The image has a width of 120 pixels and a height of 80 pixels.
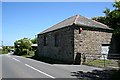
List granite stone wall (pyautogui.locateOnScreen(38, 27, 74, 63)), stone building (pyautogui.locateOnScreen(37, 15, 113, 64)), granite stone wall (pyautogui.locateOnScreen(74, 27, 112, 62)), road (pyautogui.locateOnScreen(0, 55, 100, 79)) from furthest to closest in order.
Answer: granite stone wall (pyautogui.locateOnScreen(38, 27, 74, 63))
granite stone wall (pyautogui.locateOnScreen(74, 27, 112, 62))
stone building (pyautogui.locateOnScreen(37, 15, 113, 64))
road (pyautogui.locateOnScreen(0, 55, 100, 79))

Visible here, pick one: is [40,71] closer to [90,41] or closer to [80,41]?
[80,41]

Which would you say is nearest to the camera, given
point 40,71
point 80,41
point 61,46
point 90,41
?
point 40,71

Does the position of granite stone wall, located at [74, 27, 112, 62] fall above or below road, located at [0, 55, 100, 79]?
above

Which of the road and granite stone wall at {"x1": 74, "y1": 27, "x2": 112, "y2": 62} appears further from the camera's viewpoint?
granite stone wall at {"x1": 74, "y1": 27, "x2": 112, "y2": 62}

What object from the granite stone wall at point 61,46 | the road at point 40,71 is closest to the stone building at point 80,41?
the granite stone wall at point 61,46

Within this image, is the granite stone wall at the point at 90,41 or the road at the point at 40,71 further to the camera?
the granite stone wall at the point at 90,41

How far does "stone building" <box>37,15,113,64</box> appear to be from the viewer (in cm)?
2644

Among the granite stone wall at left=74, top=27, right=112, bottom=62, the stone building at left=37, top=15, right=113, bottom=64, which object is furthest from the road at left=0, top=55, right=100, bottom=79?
the granite stone wall at left=74, top=27, right=112, bottom=62

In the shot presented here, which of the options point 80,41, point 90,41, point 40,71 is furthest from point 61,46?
point 40,71

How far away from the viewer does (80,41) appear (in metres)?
26.9

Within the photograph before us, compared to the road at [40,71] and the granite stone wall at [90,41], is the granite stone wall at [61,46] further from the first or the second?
the road at [40,71]

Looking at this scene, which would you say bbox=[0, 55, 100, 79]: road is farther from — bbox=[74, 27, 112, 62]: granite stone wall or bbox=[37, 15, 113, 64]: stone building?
bbox=[74, 27, 112, 62]: granite stone wall

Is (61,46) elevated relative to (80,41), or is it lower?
lower

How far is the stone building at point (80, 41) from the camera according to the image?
2644 cm
